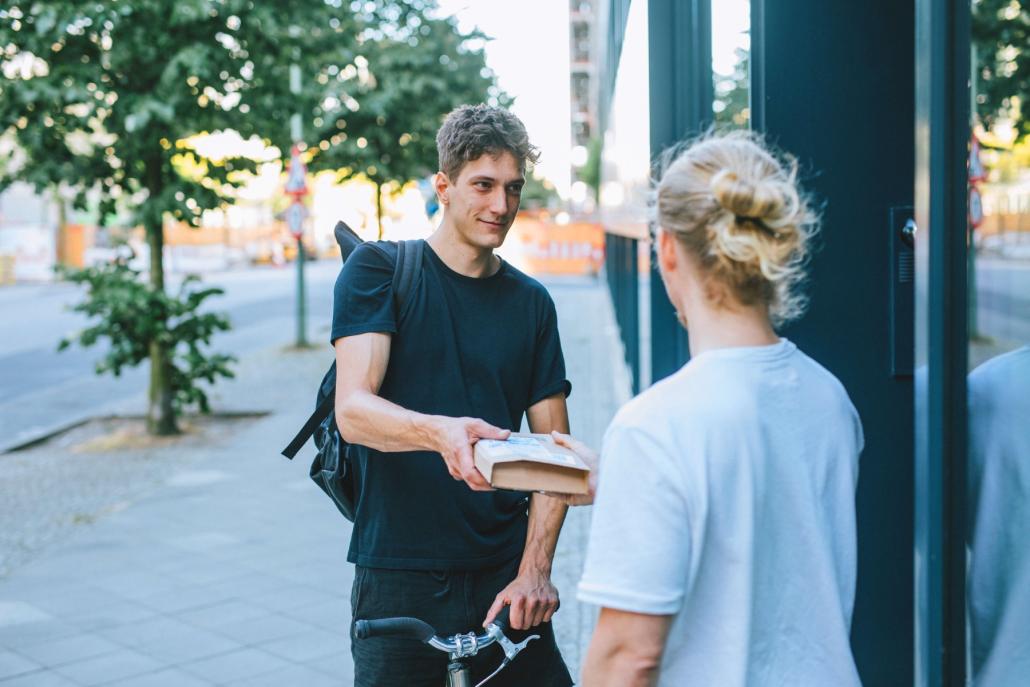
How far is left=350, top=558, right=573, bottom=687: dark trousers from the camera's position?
266 centimetres

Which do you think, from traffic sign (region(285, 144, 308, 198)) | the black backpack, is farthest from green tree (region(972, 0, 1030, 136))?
traffic sign (region(285, 144, 308, 198))

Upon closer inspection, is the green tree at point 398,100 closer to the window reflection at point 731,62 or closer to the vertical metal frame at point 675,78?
the vertical metal frame at point 675,78

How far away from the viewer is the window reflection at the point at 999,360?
80.0 inches

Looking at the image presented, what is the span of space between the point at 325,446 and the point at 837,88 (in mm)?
1699

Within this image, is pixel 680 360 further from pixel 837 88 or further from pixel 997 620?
pixel 997 620

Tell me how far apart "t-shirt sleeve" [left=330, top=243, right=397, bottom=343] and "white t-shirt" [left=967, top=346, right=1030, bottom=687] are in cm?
114

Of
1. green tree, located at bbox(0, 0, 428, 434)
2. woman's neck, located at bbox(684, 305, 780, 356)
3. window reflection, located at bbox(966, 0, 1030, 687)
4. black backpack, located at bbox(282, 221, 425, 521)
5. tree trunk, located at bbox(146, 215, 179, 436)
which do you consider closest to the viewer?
woman's neck, located at bbox(684, 305, 780, 356)

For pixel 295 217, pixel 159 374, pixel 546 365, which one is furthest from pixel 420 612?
pixel 295 217

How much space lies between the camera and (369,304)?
2.64m

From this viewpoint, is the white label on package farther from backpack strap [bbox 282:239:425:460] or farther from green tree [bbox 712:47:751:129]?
green tree [bbox 712:47:751:129]

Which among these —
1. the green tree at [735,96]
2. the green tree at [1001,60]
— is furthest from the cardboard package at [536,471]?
the green tree at [735,96]

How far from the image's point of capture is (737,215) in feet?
5.49

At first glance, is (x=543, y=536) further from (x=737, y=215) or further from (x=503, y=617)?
(x=737, y=215)

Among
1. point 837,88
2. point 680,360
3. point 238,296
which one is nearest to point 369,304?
A: point 837,88
